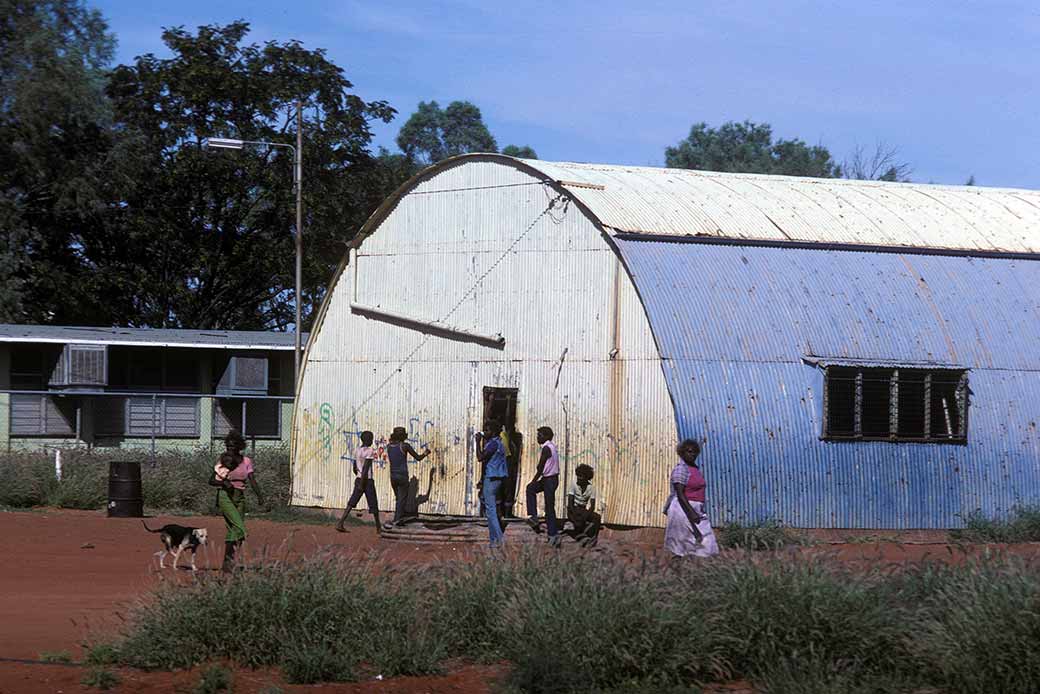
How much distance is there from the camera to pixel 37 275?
44.4 meters

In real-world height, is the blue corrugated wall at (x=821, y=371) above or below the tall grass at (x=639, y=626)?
above

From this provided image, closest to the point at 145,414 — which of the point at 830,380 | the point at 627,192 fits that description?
the point at 627,192

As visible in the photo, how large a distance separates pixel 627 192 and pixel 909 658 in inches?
541

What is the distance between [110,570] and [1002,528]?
12291 mm

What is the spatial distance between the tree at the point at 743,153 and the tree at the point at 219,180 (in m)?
37.3

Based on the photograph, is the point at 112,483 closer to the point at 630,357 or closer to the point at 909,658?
the point at 630,357

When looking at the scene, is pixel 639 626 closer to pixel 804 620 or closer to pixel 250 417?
pixel 804 620

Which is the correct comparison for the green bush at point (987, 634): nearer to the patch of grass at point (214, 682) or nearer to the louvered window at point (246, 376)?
the patch of grass at point (214, 682)

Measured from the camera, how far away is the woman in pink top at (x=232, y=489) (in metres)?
16.3

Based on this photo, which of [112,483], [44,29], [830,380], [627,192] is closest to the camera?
[830,380]

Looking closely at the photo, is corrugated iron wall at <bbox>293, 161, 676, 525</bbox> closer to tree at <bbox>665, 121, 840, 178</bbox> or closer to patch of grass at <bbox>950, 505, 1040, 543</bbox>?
patch of grass at <bbox>950, 505, 1040, 543</bbox>

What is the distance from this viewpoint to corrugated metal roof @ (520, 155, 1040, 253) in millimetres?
23312

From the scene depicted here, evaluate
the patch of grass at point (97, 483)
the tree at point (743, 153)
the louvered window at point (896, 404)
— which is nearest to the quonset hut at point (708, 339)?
the louvered window at point (896, 404)

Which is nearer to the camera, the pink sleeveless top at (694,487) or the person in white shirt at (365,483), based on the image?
the pink sleeveless top at (694,487)
